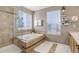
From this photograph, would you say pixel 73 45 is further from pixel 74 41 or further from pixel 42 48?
pixel 42 48

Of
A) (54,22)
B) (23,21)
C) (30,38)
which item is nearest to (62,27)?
(54,22)

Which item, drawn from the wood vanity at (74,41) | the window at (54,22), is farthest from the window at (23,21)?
the wood vanity at (74,41)

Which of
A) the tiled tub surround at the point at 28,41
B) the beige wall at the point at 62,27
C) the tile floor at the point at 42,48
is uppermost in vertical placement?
the beige wall at the point at 62,27

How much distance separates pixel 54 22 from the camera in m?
2.11

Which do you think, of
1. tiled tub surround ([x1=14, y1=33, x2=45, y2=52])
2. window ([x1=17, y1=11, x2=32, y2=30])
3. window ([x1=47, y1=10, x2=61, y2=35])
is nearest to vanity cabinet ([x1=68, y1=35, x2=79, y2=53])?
window ([x1=47, y1=10, x2=61, y2=35])

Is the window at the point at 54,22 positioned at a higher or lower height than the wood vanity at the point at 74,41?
higher

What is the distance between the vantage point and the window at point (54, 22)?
6.91ft

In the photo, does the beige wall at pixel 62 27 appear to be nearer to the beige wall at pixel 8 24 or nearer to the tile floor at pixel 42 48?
the tile floor at pixel 42 48

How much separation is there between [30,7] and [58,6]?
55cm

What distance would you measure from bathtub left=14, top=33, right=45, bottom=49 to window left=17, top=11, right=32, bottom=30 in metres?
0.18

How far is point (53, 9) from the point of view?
2.12m

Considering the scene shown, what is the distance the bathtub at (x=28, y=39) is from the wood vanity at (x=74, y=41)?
54 centimetres

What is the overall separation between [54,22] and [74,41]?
0.52m

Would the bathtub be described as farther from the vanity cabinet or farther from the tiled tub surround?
the vanity cabinet
